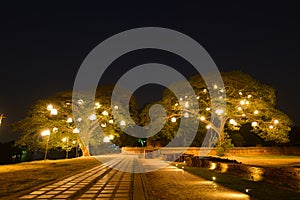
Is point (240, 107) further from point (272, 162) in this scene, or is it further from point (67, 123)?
point (67, 123)

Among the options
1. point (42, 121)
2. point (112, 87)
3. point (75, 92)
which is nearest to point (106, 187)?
point (42, 121)

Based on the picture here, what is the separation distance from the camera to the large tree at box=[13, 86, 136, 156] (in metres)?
26.3

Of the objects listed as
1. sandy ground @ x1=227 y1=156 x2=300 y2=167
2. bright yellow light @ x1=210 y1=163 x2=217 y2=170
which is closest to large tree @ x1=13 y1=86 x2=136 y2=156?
bright yellow light @ x1=210 y1=163 x2=217 y2=170

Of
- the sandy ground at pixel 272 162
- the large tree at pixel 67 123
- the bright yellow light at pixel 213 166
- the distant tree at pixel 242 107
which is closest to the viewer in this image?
the bright yellow light at pixel 213 166

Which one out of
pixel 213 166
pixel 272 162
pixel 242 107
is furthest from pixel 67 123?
pixel 272 162

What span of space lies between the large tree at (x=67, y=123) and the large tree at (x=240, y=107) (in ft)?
27.2

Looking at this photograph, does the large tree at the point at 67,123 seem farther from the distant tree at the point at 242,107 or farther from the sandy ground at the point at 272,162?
the sandy ground at the point at 272,162

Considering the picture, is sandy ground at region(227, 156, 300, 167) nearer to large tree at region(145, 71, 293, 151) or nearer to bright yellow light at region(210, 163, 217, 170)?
large tree at region(145, 71, 293, 151)

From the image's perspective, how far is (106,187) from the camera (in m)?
Result: 8.20

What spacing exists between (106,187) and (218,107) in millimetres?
19689

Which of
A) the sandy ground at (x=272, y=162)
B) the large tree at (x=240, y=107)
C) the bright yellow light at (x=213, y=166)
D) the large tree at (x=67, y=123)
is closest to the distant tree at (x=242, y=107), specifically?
the large tree at (x=240, y=107)

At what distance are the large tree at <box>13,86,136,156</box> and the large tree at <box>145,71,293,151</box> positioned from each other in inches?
326

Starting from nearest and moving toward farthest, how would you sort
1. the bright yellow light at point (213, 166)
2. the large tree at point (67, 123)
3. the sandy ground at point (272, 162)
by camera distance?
1. the bright yellow light at point (213, 166)
2. the sandy ground at point (272, 162)
3. the large tree at point (67, 123)

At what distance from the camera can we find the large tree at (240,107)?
24822mm
